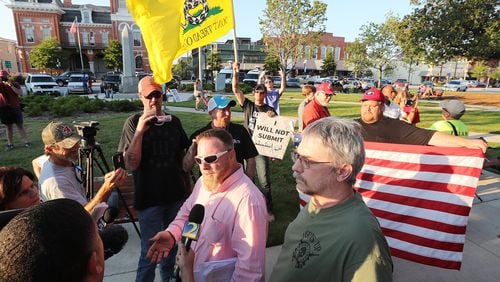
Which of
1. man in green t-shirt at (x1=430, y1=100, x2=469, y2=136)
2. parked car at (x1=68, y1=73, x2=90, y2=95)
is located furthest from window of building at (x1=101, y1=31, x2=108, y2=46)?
man in green t-shirt at (x1=430, y1=100, x2=469, y2=136)

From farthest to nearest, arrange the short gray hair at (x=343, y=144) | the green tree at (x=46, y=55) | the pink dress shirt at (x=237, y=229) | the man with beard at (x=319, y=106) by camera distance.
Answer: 1. the green tree at (x=46, y=55)
2. the man with beard at (x=319, y=106)
3. the pink dress shirt at (x=237, y=229)
4. the short gray hair at (x=343, y=144)

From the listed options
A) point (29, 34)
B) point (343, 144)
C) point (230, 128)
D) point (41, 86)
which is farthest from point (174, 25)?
point (29, 34)

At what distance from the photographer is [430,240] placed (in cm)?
317

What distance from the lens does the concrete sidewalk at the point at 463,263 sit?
3.44 meters

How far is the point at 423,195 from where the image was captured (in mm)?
3275

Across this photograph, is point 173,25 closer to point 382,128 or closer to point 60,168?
point 60,168

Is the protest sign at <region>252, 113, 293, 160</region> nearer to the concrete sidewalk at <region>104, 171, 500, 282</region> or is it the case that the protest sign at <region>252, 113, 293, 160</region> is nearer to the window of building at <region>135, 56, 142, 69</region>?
the concrete sidewalk at <region>104, 171, 500, 282</region>

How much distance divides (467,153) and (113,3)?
60.3 m

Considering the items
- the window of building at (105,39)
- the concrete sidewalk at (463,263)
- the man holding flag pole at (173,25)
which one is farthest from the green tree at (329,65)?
the man holding flag pole at (173,25)

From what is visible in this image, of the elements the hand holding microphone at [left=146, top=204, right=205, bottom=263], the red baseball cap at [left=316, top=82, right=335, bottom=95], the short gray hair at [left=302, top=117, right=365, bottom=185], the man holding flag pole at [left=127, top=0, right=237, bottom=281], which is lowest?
the hand holding microphone at [left=146, top=204, right=205, bottom=263]

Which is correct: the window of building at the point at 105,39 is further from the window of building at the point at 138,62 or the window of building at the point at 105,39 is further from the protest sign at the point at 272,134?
the protest sign at the point at 272,134

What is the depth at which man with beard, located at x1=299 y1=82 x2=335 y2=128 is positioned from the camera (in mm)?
4680

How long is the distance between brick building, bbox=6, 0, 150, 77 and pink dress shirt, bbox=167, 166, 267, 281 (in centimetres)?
5767

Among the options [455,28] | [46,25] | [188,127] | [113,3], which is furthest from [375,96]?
[46,25]
